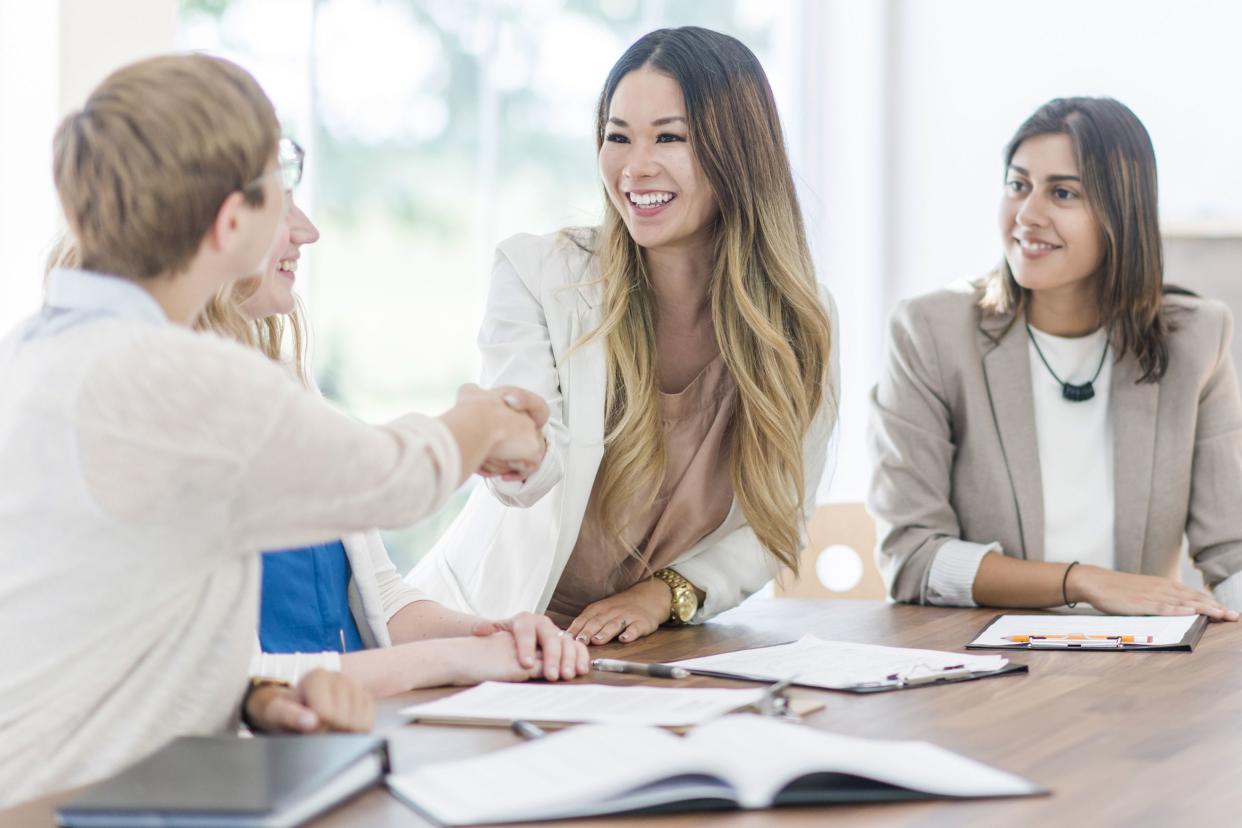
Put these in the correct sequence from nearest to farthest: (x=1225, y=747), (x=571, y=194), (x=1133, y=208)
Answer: (x=1225, y=747), (x=1133, y=208), (x=571, y=194)

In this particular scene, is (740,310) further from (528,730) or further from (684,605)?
(528,730)

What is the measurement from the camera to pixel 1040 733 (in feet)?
4.29

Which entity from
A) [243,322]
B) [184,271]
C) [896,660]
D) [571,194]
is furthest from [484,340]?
[571,194]

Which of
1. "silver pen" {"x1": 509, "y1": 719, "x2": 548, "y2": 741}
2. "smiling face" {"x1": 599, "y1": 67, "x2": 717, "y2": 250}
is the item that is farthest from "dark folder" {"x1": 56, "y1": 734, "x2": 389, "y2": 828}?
"smiling face" {"x1": 599, "y1": 67, "x2": 717, "y2": 250}

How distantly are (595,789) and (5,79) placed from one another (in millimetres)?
2140

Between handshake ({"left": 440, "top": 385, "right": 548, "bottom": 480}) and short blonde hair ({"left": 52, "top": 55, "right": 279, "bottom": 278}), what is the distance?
0.29 m

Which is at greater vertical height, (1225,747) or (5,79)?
(5,79)

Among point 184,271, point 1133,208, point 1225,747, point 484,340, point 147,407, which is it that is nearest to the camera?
point 147,407

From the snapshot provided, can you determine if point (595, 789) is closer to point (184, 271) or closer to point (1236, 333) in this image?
point (184, 271)

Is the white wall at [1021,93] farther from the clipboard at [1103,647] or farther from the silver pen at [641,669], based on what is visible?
the silver pen at [641,669]

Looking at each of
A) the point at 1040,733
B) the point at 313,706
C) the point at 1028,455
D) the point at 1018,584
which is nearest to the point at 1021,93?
the point at 1028,455

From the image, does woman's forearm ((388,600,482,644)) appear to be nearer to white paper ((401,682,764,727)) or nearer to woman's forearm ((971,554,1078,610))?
white paper ((401,682,764,727))

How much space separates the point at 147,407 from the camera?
99 centimetres

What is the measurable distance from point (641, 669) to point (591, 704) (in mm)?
236
